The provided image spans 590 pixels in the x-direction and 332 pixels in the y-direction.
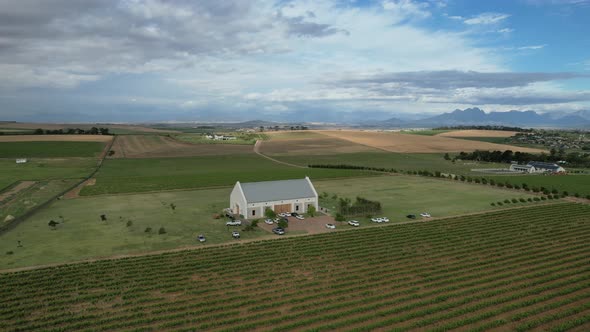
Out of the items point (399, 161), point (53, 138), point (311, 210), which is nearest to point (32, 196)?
point (311, 210)

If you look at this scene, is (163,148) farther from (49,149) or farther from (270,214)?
(270,214)

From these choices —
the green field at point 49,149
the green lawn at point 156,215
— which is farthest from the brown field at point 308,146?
the green lawn at point 156,215

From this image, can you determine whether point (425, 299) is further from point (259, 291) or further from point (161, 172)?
point (161, 172)

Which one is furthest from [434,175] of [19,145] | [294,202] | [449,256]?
[19,145]

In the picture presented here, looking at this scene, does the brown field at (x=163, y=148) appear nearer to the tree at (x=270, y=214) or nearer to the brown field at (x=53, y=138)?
the brown field at (x=53, y=138)

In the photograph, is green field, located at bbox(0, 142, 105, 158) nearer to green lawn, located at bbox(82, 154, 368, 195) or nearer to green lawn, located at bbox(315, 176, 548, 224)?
green lawn, located at bbox(82, 154, 368, 195)

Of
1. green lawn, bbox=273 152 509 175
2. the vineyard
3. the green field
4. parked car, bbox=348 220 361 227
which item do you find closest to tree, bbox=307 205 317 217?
parked car, bbox=348 220 361 227
